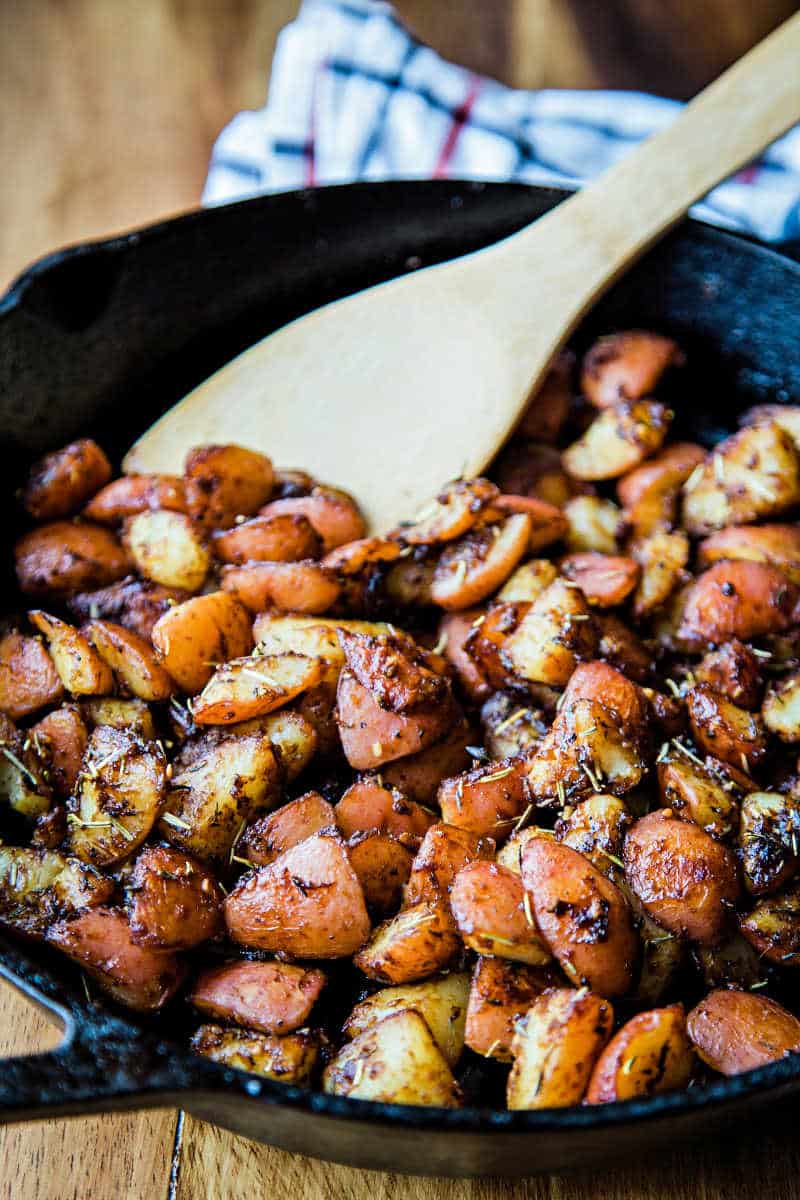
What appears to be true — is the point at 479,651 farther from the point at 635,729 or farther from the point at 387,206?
the point at 387,206

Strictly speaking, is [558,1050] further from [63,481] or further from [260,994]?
[63,481]

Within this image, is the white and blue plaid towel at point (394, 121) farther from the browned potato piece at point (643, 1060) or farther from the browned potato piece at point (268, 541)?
the browned potato piece at point (643, 1060)

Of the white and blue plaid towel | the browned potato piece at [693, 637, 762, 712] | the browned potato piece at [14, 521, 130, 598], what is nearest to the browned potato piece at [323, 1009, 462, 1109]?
the browned potato piece at [693, 637, 762, 712]

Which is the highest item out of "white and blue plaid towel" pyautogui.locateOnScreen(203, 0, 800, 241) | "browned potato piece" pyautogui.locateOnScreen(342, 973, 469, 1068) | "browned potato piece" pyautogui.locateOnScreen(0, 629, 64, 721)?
"white and blue plaid towel" pyautogui.locateOnScreen(203, 0, 800, 241)

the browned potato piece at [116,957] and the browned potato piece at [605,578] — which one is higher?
the browned potato piece at [605,578]

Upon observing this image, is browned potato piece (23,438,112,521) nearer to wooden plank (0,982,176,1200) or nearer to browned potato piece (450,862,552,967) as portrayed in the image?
wooden plank (0,982,176,1200)

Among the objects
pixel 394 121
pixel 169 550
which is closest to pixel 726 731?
pixel 169 550

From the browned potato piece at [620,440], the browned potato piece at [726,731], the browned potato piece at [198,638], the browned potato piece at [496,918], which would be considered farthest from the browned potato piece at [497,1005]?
the browned potato piece at [620,440]
